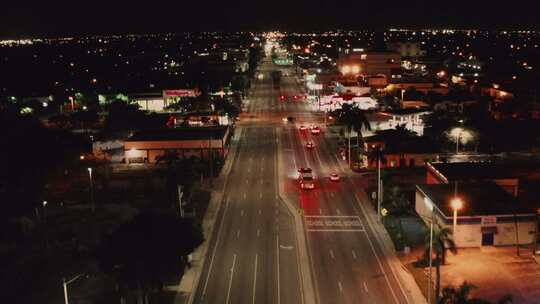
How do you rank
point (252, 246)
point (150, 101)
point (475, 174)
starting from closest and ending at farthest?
point (252, 246), point (475, 174), point (150, 101)

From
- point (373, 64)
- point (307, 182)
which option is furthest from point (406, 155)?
point (373, 64)

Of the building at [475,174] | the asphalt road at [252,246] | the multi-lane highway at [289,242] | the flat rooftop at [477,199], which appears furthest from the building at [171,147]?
the flat rooftop at [477,199]

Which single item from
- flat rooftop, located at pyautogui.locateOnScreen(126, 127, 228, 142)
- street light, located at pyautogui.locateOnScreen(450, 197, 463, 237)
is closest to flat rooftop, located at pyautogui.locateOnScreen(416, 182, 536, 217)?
street light, located at pyautogui.locateOnScreen(450, 197, 463, 237)

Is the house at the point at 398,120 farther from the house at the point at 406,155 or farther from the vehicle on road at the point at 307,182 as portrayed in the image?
the vehicle on road at the point at 307,182

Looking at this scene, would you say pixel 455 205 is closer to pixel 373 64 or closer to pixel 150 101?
pixel 150 101

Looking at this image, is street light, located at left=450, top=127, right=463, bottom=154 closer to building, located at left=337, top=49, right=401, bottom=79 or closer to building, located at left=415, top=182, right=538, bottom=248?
building, located at left=415, top=182, right=538, bottom=248

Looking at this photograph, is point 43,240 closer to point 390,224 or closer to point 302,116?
point 390,224
